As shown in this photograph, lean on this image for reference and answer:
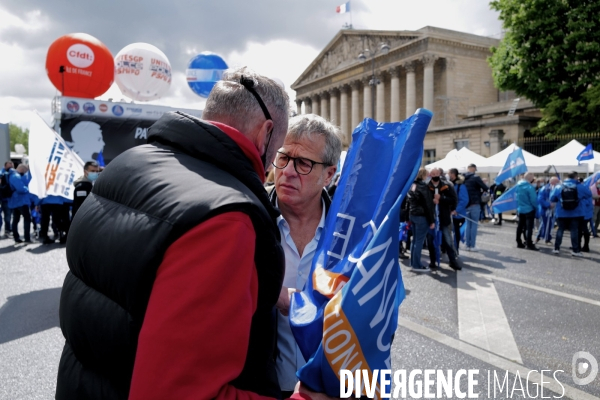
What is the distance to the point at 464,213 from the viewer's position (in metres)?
10.3

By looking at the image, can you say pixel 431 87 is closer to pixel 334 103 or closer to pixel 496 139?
pixel 496 139

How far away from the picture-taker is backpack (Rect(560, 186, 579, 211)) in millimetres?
9570

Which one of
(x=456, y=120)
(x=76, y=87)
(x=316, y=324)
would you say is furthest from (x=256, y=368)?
(x=456, y=120)

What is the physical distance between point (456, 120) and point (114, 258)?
4349 cm

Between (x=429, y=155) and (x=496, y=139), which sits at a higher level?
(x=496, y=139)

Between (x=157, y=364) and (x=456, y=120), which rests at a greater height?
(x=456, y=120)

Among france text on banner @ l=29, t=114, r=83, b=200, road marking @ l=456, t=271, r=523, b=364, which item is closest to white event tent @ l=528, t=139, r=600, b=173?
road marking @ l=456, t=271, r=523, b=364

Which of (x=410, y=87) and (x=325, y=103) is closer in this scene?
(x=410, y=87)

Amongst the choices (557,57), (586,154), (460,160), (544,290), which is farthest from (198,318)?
(557,57)

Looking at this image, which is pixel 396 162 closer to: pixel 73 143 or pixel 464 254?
pixel 464 254

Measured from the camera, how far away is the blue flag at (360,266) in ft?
3.83

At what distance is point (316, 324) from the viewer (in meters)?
1.24

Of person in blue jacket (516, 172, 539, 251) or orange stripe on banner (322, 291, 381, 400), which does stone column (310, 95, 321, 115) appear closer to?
person in blue jacket (516, 172, 539, 251)

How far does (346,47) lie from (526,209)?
46574 mm
